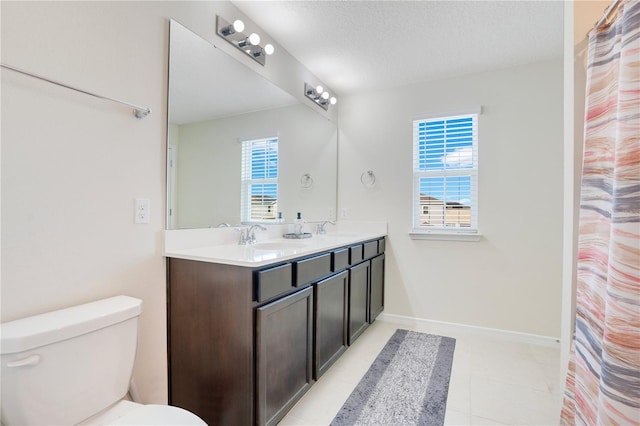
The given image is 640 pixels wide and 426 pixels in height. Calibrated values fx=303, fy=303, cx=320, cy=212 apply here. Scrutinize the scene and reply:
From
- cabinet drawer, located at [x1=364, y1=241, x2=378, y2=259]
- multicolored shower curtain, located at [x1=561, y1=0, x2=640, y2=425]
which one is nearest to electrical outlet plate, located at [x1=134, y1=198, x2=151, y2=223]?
cabinet drawer, located at [x1=364, y1=241, x2=378, y2=259]

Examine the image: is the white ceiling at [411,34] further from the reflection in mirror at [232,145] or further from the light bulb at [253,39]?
the reflection in mirror at [232,145]

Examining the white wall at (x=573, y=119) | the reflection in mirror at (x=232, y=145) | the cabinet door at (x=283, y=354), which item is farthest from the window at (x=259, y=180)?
the white wall at (x=573, y=119)

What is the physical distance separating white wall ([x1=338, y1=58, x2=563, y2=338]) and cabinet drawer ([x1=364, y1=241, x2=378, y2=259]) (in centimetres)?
35

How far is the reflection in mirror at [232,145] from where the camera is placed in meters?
1.63

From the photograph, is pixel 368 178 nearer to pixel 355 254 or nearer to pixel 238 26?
pixel 355 254

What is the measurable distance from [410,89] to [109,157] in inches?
107

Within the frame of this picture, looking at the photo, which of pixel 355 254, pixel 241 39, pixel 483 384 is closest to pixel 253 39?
pixel 241 39

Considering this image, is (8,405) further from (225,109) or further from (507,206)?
(507,206)

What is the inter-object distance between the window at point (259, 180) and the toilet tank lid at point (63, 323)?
986 mm

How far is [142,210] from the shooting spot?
1443mm

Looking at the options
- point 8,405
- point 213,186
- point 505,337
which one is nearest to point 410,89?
point 213,186

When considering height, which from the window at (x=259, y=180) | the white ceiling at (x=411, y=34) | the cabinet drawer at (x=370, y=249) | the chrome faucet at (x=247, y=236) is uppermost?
the white ceiling at (x=411, y=34)

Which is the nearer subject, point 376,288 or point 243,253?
point 243,253

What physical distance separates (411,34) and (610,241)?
1.93 m
